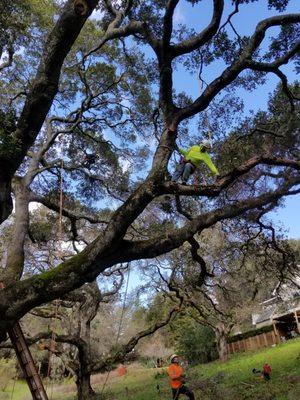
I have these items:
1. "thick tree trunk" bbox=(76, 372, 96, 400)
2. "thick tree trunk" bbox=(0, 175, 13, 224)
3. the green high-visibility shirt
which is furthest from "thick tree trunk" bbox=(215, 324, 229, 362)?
"thick tree trunk" bbox=(0, 175, 13, 224)

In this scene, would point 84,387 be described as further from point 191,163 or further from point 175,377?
point 191,163

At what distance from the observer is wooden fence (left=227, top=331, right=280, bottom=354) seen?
28.8 m

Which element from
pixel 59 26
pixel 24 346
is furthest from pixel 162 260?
pixel 59 26

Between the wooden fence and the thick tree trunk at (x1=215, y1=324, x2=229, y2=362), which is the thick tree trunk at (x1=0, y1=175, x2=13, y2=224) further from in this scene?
the wooden fence

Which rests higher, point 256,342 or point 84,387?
point 84,387

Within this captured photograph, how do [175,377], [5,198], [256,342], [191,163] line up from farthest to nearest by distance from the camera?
[256,342]
[175,377]
[191,163]
[5,198]

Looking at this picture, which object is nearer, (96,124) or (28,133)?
(28,133)

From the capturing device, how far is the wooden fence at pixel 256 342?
94.5ft

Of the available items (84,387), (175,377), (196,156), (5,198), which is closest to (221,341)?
(84,387)

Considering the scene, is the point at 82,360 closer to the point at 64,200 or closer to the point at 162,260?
the point at 64,200

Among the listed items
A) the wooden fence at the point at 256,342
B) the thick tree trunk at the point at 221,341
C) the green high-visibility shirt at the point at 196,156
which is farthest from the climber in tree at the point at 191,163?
the wooden fence at the point at 256,342

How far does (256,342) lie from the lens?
29.8 m

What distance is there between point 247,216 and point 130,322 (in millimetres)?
31867

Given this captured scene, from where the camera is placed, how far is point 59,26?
18.7ft
